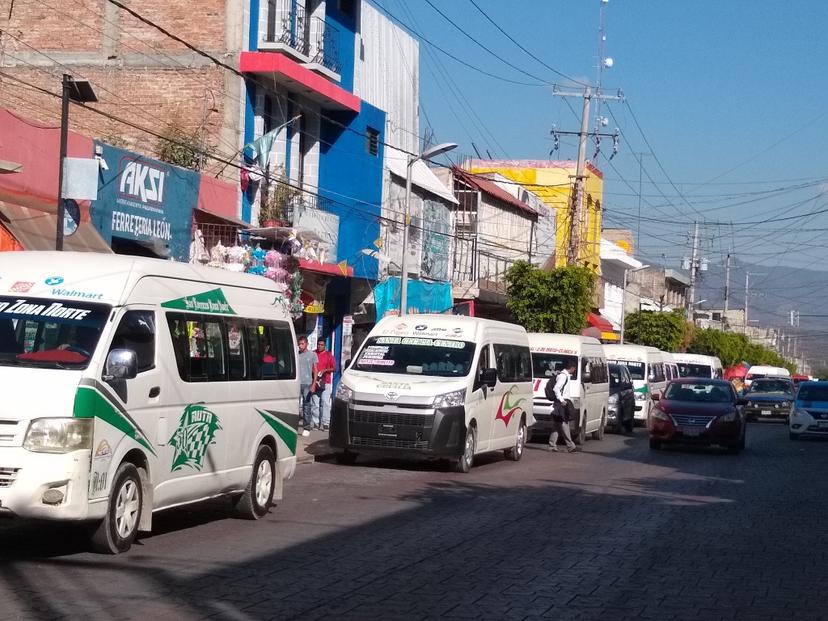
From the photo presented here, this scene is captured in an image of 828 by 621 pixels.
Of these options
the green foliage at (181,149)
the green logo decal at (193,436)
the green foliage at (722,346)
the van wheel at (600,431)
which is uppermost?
the green foliage at (181,149)

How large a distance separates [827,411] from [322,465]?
18.6m

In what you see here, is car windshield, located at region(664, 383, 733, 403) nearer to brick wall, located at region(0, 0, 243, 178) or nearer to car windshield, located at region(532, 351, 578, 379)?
car windshield, located at region(532, 351, 578, 379)

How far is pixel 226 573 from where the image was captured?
384 inches

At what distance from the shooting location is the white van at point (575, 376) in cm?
2789

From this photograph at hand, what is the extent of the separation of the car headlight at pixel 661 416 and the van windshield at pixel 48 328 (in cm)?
1857

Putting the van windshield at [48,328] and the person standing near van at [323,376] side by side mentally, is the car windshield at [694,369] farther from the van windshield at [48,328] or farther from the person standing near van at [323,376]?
the van windshield at [48,328]

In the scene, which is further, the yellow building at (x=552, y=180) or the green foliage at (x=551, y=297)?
the yellow building at (x=552, y=180)

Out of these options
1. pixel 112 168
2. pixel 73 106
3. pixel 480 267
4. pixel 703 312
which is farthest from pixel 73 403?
pixel 703 312

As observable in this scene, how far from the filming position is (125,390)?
10.4 meters

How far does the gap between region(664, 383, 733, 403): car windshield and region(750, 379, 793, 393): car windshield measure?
1958 centimetres

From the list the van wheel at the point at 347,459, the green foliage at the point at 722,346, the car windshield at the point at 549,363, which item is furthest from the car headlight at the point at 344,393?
the green foliage at the point at 722,346

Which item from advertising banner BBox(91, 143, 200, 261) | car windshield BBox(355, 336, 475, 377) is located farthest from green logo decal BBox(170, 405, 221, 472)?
advertising banner BBox(91, 143, 200, 261)

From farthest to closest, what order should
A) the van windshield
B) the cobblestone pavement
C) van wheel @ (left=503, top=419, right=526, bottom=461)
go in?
1. van wheel @ (left=503, top=419, right=526, bottom=461)
2. the van windshield
3. the cobblestone pavement

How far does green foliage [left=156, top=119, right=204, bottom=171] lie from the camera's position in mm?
26802
